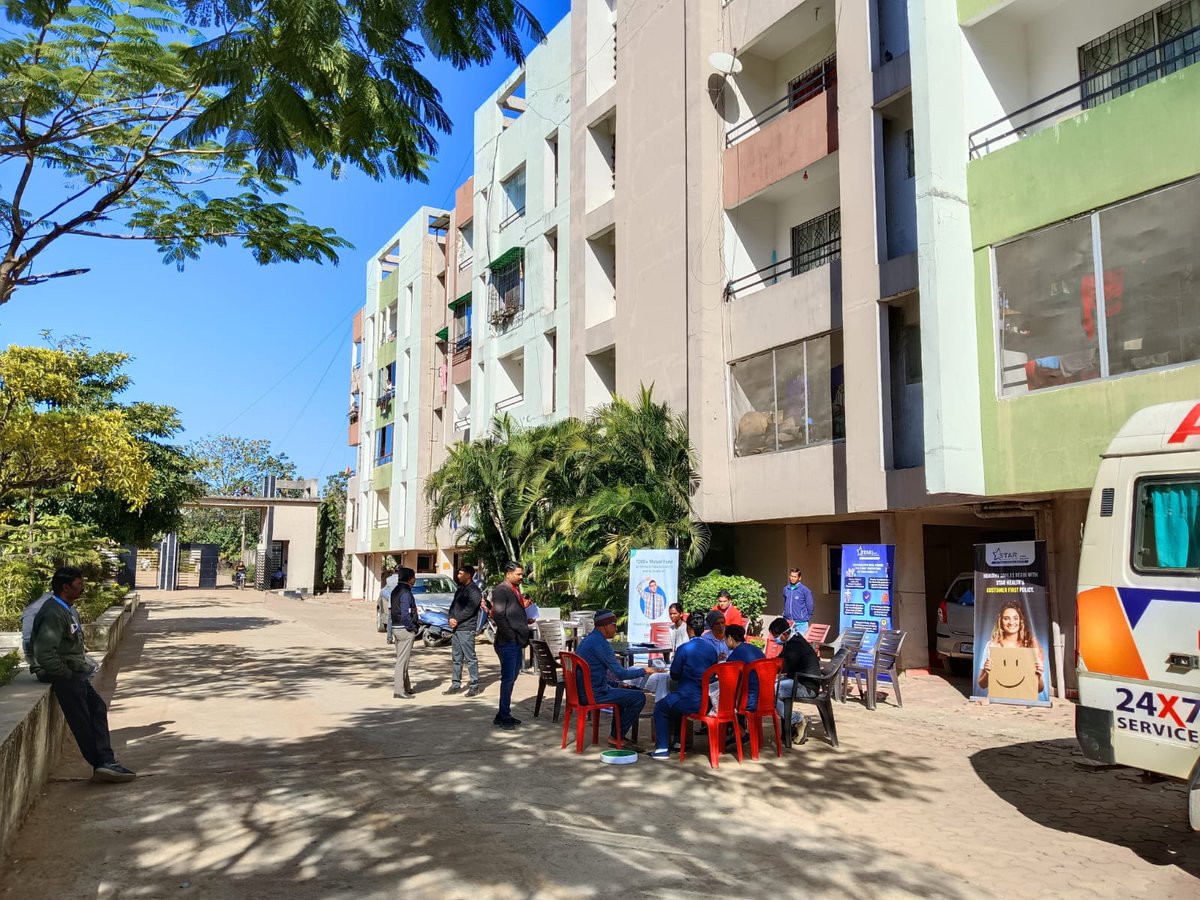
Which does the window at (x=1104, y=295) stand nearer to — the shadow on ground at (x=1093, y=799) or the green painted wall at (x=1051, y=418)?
the green painted wall at (x=1051, y=418)

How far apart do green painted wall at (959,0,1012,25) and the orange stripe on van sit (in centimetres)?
996

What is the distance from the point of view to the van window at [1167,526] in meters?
5.42

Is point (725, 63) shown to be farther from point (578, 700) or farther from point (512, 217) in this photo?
point (578, 700)

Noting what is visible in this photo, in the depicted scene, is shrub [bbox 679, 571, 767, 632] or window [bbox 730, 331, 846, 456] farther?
shrub [bbox 679, 571, 767, 632]

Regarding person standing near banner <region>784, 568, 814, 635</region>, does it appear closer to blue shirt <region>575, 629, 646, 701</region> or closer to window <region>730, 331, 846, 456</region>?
window <region>730, 331, 846, 456</region>

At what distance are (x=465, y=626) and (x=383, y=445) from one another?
3159 cm

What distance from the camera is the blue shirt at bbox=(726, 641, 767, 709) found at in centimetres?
830

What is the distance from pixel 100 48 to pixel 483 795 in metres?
9.29

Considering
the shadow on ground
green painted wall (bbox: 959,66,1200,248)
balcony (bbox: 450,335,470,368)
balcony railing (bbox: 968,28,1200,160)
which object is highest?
balcony (bbox: 450,335,470,368)

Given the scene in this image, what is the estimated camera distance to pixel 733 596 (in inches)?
656

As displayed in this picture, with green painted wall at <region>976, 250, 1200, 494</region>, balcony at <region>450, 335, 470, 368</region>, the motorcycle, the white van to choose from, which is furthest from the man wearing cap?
balcony at <region>450, 335, 470, 368</region>

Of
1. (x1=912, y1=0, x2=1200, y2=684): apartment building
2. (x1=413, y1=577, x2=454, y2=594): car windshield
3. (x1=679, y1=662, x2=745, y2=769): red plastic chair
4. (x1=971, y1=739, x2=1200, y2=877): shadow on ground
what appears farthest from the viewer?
(x1=413, y1=577, x2=454, y2=594): car windshield

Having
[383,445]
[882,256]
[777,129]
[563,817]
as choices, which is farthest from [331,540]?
[563,817]

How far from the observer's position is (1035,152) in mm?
11695
